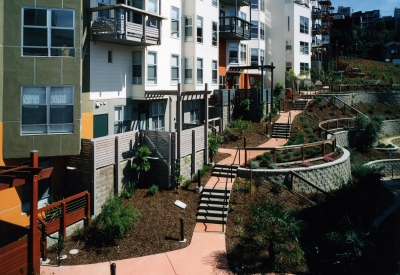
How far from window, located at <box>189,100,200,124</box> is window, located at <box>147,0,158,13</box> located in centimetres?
823

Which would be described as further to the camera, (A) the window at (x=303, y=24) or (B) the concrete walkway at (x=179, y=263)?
(A) the window at (x=303, y=24)

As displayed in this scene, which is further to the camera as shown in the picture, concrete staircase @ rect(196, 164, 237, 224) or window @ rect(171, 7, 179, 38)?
window @ rect(171, 7, 179, 38)

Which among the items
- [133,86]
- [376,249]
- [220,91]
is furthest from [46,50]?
[220,91]

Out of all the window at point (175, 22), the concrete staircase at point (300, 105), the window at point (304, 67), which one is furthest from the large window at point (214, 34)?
the window at point (304, 67)

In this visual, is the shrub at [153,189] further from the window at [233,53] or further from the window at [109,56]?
the window at [233,53]

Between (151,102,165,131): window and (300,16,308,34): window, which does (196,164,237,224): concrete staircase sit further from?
(300,16,308,34): window

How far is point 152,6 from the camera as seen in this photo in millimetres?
21938

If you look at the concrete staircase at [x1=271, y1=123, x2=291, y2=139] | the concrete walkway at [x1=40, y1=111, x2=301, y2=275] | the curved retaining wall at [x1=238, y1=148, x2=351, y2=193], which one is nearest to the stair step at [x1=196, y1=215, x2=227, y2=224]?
the concrete walkway at [x1=40, y1=111, x2=301, y2=275]

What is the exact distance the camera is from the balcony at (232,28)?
33.7 m

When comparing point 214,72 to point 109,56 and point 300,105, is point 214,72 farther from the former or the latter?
point 109,56

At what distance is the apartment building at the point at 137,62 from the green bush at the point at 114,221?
5181 mm

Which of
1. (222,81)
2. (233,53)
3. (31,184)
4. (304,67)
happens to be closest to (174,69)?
(222,81)

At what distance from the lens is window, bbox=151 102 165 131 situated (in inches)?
928

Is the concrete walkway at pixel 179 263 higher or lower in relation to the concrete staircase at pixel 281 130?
lower
